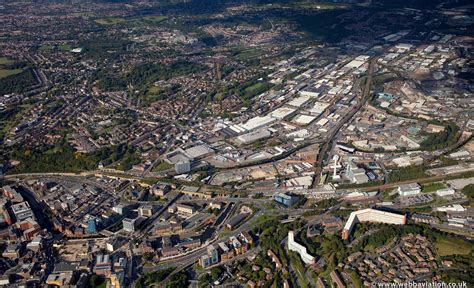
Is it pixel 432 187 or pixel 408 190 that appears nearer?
pixel 408 190

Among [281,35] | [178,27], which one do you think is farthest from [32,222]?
[178,27]

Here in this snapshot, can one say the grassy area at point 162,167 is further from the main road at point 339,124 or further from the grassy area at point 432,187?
the grassy area at point 432,187

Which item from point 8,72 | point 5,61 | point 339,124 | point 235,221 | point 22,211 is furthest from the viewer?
point 5,61

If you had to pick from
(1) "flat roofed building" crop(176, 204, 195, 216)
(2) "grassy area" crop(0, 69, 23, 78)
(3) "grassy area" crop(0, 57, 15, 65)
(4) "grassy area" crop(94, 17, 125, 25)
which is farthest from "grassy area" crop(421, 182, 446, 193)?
(4) "grassy area" crop(94, 17, 125, 25)

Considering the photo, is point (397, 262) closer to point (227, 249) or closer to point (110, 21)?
point (227, 249)

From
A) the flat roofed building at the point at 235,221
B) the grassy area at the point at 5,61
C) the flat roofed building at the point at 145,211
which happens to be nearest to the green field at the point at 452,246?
the flat roofed building at the point at 235,221

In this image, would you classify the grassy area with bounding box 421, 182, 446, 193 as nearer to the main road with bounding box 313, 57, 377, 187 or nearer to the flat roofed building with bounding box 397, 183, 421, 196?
A: the flat roofed building with bounding box 397, 183, 421, 196

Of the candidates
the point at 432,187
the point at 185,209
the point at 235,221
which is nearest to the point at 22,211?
the point at 185,209
